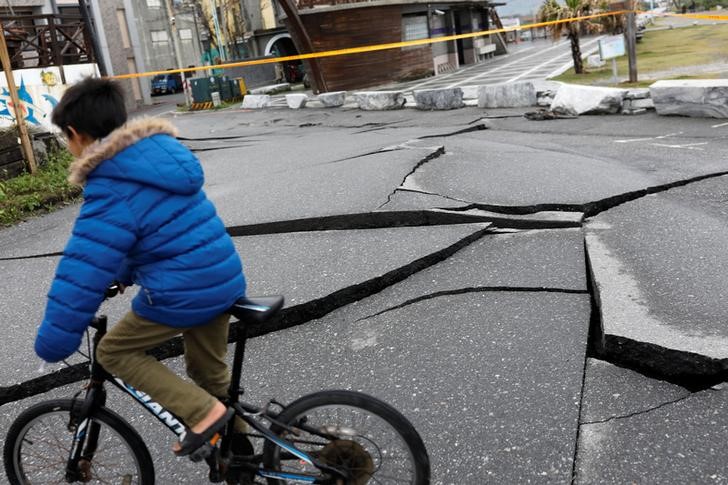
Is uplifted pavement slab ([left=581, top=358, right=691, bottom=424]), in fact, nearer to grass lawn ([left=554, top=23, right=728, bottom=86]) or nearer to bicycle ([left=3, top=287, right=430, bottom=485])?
bicycle ([left=3, top=287, right=430, bottom=485])

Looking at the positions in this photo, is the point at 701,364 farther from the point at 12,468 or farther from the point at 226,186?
the point at 226,186

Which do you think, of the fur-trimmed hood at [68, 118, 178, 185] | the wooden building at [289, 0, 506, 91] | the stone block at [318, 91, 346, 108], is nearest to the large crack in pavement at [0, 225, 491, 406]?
the fur-trimmed hood at [68, 118, 178, 185]

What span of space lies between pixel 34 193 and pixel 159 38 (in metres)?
42.8

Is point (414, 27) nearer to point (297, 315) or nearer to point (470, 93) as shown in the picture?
point (470, 93)

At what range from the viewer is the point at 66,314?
2.10 meters

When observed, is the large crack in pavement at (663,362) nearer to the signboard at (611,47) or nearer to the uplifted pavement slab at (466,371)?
the uplifted pavement slab at (466,371)

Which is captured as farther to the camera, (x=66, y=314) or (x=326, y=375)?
(x=326, y=375)

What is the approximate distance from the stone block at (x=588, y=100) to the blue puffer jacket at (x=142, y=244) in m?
10.3

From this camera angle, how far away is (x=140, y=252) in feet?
7.22

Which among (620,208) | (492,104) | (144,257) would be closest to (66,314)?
(144,257)

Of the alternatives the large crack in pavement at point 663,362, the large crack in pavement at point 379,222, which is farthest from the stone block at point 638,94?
the large crack in pavement at point 663,362

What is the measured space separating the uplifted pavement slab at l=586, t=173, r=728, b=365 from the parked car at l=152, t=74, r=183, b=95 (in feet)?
146

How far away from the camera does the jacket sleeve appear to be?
6.88 ft

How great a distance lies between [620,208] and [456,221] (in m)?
1.46
